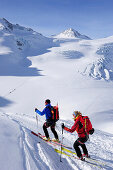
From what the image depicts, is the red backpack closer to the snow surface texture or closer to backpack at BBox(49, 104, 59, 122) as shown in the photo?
backpack at BBox(49, 104, 59, 122)

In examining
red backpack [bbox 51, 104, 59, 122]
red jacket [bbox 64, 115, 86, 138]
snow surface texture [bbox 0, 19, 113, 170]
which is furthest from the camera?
red backpack [bbox 51, 104, 59, 122]

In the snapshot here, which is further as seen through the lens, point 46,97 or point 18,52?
point 18,52

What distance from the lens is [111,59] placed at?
7050 cm

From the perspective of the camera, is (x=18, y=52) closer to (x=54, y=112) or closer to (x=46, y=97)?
(x=46, y=97)

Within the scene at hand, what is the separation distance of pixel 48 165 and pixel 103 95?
83.9 feet

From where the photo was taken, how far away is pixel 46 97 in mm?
28719

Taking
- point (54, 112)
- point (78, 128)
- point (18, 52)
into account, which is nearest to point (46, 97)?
point (54, 112)

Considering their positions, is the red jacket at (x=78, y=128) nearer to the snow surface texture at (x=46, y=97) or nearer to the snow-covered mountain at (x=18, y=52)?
the snow surface texture at (x=46, y=97)

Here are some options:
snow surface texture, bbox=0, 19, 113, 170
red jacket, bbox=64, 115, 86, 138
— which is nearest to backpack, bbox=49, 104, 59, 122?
A: snow surface texture, bbox=0, 19, 113, 170

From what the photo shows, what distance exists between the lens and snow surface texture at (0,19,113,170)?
488 centimetres

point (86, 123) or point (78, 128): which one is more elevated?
point (86, 123)

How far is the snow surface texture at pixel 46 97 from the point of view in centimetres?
488

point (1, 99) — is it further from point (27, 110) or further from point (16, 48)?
point (16, 48)

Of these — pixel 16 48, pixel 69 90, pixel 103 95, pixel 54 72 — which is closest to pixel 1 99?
pixel 69 90
